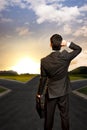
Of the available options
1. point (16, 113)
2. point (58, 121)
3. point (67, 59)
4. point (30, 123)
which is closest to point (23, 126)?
point (30, 123)

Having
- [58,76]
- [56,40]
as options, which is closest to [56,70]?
[58,76]

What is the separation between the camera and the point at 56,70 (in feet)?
24.4

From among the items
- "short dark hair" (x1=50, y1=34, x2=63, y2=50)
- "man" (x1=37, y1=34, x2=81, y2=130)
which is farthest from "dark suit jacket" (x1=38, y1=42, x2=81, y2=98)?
"short dark hair" (x1=50, y1=34, x2=63, y2=50)

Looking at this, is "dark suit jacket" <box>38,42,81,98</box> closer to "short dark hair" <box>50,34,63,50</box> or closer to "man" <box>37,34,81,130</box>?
"man" <box>37,34,81,130</box>

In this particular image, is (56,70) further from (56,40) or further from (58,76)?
(56,40)

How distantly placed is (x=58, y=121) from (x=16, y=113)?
270cm

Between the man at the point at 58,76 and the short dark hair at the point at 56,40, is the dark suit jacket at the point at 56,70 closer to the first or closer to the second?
the man at the point at 58,76

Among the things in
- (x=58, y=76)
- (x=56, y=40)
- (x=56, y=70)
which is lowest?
(x=58, y=76)

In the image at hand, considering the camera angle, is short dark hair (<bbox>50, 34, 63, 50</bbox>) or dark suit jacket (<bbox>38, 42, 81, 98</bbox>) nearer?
short dark hair (<bbox>50, 34, 63, 50</bbox>)

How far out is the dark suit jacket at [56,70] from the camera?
741cm

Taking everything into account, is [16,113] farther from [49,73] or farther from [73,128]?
[49,73]

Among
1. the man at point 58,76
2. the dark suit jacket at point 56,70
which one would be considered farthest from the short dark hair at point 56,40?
the dark suit jacket at point 56,70

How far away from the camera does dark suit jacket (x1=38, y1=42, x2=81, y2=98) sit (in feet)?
24.3

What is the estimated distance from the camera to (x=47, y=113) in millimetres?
7559
